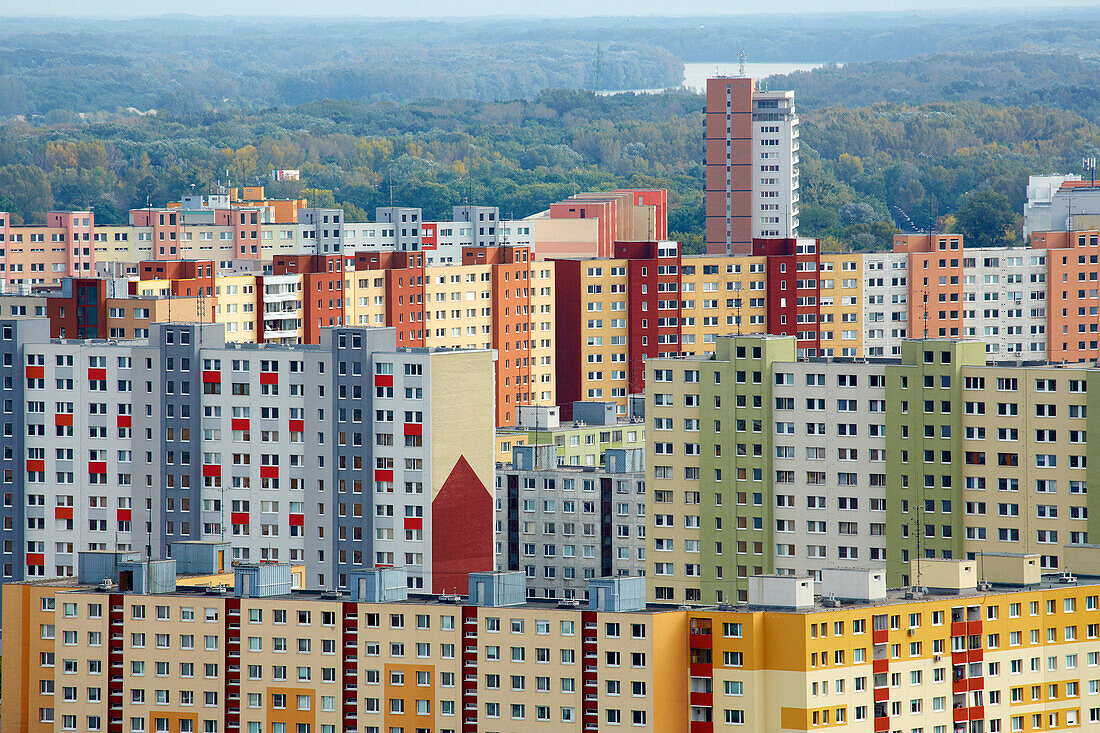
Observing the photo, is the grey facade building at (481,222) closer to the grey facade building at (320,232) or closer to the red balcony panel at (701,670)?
the grey facade building at (320,232)

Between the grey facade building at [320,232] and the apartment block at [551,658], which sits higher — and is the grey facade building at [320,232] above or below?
above

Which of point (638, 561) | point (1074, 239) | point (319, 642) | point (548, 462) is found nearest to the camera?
point (319, 642)

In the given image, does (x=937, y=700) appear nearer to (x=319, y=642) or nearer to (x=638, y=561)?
(x=319, y=642)

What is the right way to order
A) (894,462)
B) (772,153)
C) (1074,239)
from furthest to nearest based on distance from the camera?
1. (772,153)
2. (1074,239)
3. (894,462)

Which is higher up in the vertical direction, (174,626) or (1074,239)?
(1074,239)

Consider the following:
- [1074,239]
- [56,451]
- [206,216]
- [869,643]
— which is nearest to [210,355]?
[56,451]

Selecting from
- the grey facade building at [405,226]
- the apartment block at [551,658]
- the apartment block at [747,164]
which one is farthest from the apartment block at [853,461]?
the grey facade building at [405,226]

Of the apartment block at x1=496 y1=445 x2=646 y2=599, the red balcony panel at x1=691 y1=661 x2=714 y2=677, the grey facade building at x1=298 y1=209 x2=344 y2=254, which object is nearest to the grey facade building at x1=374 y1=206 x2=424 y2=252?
the grey facade building at x1=298 y1=209 x2=344 y2=254

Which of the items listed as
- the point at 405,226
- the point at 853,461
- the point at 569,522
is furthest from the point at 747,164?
the point at 853,461

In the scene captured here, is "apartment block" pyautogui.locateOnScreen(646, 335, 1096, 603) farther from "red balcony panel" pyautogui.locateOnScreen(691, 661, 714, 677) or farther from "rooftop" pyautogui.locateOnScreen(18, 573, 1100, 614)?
"red balcony panel" pyautogui.locateOnScreen(691, 661, 714, 677)
